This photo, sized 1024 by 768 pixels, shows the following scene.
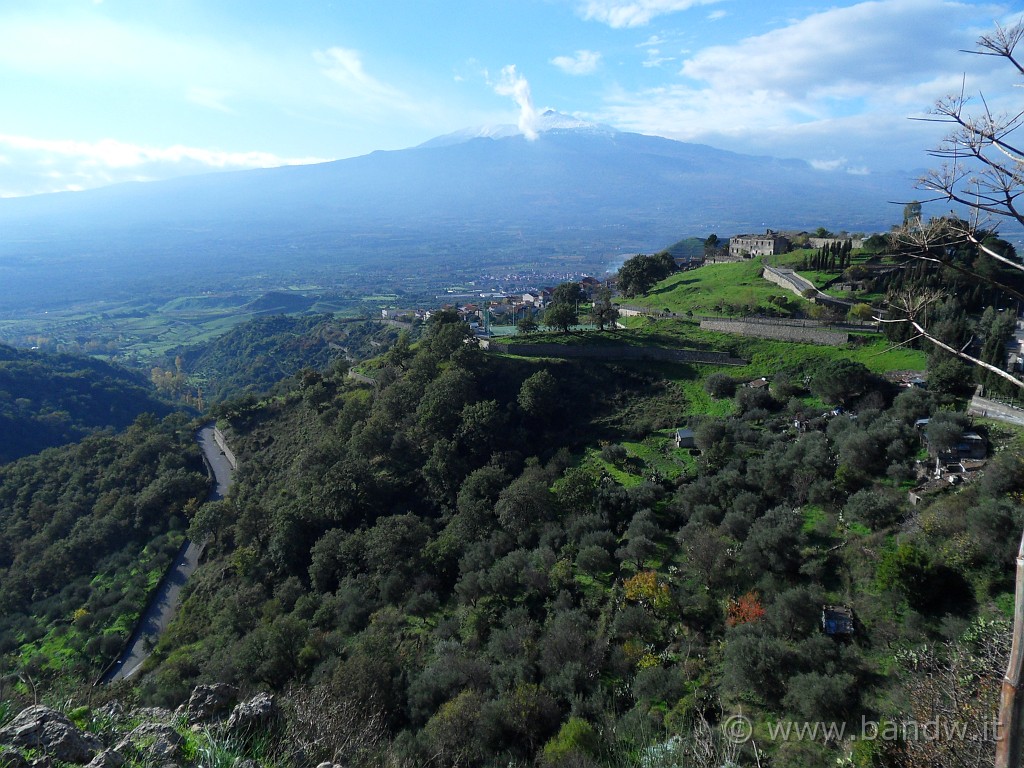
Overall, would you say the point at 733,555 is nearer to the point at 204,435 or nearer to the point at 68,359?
the point at 204,435

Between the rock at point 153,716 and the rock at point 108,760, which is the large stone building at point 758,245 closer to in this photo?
the rock at point 153,716

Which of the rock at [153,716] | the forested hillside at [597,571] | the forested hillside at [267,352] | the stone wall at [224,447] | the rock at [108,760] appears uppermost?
the rock at [108,760]

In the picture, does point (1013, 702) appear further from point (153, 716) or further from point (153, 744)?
point (153, 716)

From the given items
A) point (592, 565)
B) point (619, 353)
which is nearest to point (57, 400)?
point (619, 353)

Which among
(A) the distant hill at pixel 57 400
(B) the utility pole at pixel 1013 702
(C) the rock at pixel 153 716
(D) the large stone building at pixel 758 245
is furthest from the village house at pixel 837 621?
(A) the distant hill at pixel 57 400

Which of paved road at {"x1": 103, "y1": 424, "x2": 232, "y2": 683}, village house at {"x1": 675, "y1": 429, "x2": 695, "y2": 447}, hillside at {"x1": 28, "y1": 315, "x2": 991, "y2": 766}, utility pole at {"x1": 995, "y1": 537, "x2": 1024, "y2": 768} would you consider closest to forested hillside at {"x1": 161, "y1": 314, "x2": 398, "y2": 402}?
paved road at {"x1": 103, "y1": 424, "x2": 232, "y2": 683}

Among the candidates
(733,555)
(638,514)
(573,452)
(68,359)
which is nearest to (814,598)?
(733,555)

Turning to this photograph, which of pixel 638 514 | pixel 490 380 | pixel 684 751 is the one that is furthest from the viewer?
pixel 490 380
